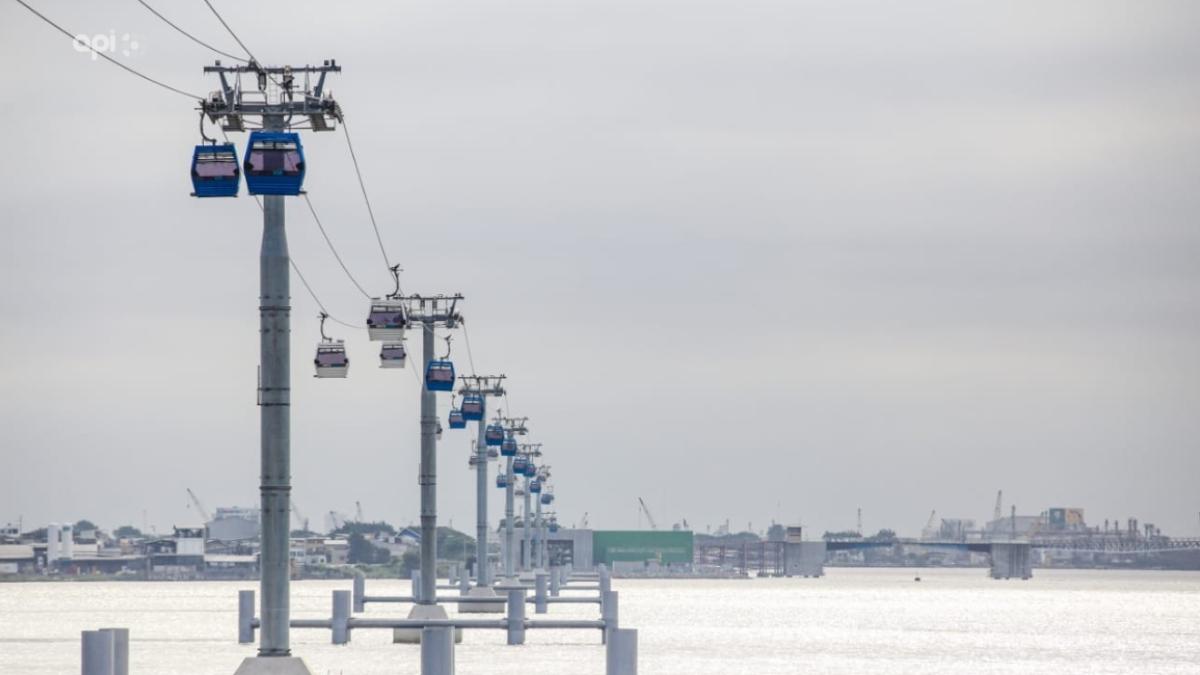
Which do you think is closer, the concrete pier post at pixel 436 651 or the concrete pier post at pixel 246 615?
the concrete pier post at pixel 436 651

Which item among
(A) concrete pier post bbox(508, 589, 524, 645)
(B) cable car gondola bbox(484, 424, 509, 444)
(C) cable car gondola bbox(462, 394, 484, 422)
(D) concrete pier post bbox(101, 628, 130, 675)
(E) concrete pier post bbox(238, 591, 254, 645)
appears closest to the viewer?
(D) concrete pier post bbox(101, 628, 130, 675)

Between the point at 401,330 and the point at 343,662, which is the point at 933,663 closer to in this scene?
the point at 343,662

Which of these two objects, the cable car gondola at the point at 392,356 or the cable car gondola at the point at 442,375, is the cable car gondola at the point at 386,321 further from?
the cable car gondola at the point at 442,375

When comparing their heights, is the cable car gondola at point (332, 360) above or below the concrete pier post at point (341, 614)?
above

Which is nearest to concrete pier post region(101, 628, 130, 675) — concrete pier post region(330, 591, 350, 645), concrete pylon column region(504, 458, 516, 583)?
concrete pier post region(330, 591, 350, 645)

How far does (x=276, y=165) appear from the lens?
39.6 meters

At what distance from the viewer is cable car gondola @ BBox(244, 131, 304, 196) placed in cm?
3953

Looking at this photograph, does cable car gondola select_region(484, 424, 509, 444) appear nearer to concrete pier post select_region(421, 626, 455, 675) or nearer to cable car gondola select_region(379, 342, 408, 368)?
cable car gondola select_region(379, 342, 408, 368)

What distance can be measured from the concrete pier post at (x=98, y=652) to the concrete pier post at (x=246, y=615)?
38.8 metres

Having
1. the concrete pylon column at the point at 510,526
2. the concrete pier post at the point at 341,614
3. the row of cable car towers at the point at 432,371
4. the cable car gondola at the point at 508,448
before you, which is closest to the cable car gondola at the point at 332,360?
the row of cable car towers at the point at 432,371

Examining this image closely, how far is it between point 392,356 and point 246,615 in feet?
73.1

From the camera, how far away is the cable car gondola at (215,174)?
129 ft

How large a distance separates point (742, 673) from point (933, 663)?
12.2 m

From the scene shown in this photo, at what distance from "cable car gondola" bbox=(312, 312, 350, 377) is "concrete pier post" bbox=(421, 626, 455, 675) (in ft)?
20.8
